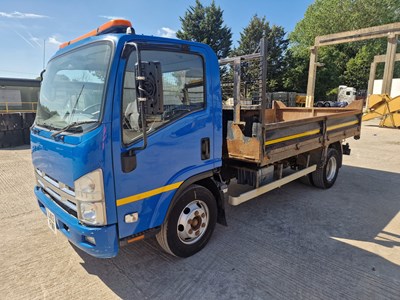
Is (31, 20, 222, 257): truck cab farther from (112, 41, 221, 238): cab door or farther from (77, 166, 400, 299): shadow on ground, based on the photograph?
(77, 166, 400, 299): shadow on ground

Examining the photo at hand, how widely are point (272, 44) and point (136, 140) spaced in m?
34.4

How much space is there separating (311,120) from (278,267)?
2527mm

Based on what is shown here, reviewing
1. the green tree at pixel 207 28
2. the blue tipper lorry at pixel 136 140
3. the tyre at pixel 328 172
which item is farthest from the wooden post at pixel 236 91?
the green tree at pixel 207 28

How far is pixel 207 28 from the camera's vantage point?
104 feet

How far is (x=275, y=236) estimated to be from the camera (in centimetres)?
363

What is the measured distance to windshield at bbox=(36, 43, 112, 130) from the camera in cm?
232

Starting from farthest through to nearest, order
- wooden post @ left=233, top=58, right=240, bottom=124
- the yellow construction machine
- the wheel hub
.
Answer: the yellow construction machine → wooden post @ left=233, top=58, right=240, bottom=124 → the wheel hub

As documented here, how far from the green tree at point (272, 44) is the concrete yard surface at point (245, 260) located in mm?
30967

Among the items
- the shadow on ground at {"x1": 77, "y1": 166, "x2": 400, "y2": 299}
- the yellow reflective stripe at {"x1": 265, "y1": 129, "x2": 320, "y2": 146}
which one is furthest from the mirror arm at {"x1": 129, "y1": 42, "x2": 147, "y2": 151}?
the yellow reflective stripe at {"x1": 265, "y1": 129, "x2": 320, "y2": 146}

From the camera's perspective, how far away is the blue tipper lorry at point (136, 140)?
2.25m

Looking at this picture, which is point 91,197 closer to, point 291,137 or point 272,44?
point 291,137

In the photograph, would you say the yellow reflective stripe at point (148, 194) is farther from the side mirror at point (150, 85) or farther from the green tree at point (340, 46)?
the green tree at point (340, 46)

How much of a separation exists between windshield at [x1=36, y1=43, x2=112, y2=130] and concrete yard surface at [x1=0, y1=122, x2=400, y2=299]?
1574mm

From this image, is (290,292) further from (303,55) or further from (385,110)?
(303,55)
